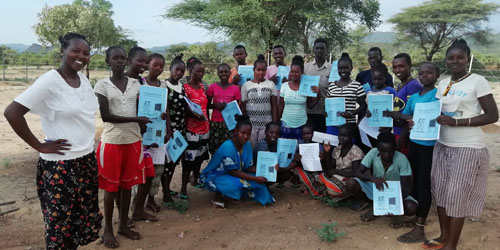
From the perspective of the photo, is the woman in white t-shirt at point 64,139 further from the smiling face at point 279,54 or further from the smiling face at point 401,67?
the smiling face at point 279,54

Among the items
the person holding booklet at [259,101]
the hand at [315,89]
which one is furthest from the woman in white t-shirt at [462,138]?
the person holding booklet at [259,101]

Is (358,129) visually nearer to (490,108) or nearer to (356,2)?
(490,108)

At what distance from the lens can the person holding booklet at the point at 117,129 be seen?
3.27 metres

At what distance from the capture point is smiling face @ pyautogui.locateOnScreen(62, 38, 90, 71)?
2607 mm

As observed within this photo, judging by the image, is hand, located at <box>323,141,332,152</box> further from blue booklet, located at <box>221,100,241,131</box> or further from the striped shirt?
blue booklet, located at <box>221,100,241,131</box>

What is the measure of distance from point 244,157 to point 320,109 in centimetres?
129

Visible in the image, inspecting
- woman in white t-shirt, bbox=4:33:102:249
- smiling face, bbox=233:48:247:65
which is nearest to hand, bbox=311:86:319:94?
smiling face, bbox=233:48:247:65

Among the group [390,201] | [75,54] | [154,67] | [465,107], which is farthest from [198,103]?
[465,107]

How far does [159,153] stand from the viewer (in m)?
4.01

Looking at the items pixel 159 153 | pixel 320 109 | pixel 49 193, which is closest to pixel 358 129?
pixel 320 109

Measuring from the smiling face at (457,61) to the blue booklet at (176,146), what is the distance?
9.34 feet

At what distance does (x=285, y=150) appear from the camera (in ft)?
15.5

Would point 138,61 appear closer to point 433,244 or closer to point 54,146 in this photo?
point 54,146

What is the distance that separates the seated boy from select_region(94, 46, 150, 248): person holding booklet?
244cm
